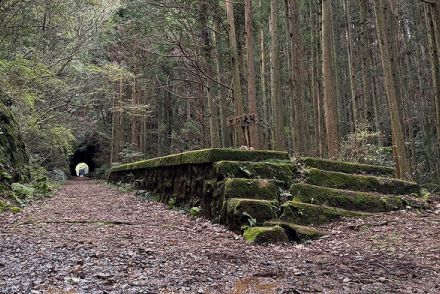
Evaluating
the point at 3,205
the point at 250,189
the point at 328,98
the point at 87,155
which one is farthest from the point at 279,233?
the point at 87,155

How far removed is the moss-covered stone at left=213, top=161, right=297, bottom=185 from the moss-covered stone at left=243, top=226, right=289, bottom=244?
1.43 meters

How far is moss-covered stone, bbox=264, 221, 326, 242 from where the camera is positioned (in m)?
Result: 4.95

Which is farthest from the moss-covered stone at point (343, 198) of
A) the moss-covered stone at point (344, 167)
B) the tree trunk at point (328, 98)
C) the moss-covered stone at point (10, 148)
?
the moss-covered stone at point (10, 148)

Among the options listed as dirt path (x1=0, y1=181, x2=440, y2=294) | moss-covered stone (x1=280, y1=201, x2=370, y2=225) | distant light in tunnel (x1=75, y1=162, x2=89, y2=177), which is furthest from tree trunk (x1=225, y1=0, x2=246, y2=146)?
distant light in tunnel (x1=75, y1=162, x2=89, y2=177)

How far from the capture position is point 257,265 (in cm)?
369

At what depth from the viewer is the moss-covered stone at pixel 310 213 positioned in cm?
550

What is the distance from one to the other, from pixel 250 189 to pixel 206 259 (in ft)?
7.11

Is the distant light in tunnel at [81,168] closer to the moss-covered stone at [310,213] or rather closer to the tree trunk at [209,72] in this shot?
the tree trunk at [209,72]

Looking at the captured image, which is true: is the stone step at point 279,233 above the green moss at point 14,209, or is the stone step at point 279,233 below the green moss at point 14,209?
below

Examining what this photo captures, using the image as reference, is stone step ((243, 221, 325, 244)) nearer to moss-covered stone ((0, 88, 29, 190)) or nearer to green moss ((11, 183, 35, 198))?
green moss ((11, 183, 35, 198))

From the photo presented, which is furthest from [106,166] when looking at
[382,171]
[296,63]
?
[382,171]

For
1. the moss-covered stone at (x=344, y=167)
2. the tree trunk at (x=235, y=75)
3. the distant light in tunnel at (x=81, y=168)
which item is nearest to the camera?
the moss-covered stone at (x=344, y=167)

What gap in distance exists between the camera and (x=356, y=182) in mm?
6844

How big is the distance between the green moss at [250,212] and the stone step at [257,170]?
0.82 m
